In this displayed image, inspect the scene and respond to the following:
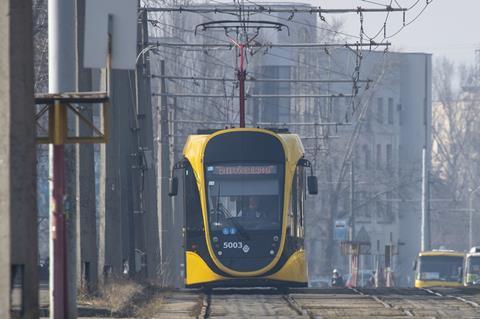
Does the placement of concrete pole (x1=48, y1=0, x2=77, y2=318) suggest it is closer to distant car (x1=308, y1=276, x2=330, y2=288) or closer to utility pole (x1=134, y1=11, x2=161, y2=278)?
utility pole (x1=134, y1=11, x2=161, y2=278)

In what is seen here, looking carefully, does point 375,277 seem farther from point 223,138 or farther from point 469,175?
point 469,175

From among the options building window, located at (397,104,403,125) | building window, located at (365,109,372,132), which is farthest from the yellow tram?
building window, located at (397,104,403,125)

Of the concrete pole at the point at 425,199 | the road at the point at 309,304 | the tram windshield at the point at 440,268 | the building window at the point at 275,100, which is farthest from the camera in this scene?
the building window at the point at 275,100

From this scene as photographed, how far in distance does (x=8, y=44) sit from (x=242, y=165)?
15.8m

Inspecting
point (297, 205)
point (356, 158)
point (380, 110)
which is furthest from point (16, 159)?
point (380, 110)

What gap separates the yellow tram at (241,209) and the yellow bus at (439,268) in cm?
2773

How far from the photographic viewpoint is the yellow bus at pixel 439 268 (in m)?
57.3

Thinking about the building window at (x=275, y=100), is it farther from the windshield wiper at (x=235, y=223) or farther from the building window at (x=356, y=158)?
the windshield wiper at (x=235, y=223)

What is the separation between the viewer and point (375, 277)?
210 feet

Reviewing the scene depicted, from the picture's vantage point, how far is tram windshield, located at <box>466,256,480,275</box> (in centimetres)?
5706

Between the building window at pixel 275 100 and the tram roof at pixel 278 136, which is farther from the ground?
the building window at pixel 275 100

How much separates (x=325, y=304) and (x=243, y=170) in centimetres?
525

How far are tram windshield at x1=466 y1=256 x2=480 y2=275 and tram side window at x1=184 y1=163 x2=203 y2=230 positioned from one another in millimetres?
28704

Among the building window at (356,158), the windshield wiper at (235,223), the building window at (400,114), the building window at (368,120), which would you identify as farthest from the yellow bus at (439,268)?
the building window at (400,114)
